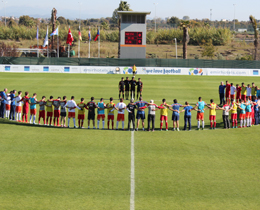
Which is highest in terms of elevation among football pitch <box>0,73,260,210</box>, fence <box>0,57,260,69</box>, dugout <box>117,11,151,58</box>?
dugout <box>117,11,151,58</box>

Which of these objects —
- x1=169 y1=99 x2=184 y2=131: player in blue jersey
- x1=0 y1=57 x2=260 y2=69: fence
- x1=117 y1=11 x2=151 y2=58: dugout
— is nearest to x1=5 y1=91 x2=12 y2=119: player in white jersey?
x1=169 y1=99 x2=184 y2=131: player in blue jersey

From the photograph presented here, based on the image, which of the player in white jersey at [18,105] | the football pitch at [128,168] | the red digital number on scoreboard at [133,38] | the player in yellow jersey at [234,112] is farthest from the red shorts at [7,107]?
the red digital number on scoreboard at [133,38]

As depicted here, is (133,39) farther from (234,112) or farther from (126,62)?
(234,112)

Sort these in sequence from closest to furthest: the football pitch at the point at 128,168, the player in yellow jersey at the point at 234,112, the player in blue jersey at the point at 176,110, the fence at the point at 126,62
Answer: the football pitch at the point at 128,168, the player in blue jersey at the point at 176,110, the player in yellow jersey at the point at 234,112, the fence at the point at 126,62

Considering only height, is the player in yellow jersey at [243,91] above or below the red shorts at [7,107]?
above

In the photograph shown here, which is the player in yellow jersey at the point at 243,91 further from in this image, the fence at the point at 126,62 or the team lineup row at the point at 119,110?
the fence at the point at 126,62

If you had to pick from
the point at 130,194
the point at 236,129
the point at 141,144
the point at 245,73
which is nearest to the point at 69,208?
the point at 130,194

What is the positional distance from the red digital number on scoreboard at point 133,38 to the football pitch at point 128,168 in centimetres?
3070

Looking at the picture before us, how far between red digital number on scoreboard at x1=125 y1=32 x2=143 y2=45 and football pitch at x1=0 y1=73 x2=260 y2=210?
3070cm

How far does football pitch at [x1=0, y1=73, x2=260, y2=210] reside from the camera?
38.4 feet

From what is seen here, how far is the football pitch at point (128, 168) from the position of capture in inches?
461

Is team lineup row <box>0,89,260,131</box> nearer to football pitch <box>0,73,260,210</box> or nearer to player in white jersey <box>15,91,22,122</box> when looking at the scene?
player in white jersey <box>15,91,22,122</box>

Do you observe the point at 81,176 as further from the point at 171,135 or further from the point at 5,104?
the point at 5,104

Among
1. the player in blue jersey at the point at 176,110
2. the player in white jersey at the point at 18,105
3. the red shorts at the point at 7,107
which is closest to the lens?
the player in blue jersey at the point at 176,110
